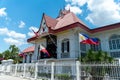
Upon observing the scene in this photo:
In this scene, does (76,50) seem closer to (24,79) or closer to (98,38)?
(98,38)

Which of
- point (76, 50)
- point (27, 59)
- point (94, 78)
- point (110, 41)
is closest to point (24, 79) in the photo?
point (76, 50)

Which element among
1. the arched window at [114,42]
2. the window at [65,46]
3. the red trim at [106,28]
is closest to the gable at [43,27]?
the window at [65,46]

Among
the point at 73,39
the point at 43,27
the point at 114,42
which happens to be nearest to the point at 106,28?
the point at 114,42

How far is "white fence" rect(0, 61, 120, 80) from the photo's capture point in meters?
9.38

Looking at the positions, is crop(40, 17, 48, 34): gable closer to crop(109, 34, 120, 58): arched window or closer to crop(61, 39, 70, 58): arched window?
crop(61, 39, 70, 58): arched window

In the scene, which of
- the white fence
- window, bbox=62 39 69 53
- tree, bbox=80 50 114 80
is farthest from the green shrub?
window, bbox=62 39 69 53

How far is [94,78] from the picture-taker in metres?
10.1

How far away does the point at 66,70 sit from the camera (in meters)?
13.9

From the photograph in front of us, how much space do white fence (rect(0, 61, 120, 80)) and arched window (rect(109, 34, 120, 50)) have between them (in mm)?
5262

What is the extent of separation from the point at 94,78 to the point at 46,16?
11976 mm

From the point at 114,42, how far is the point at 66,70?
19.4ft

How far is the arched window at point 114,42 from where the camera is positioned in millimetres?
14766

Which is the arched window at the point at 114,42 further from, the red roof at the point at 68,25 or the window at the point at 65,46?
the window at the point at 65,46

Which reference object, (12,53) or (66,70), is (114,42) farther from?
(12,53)
